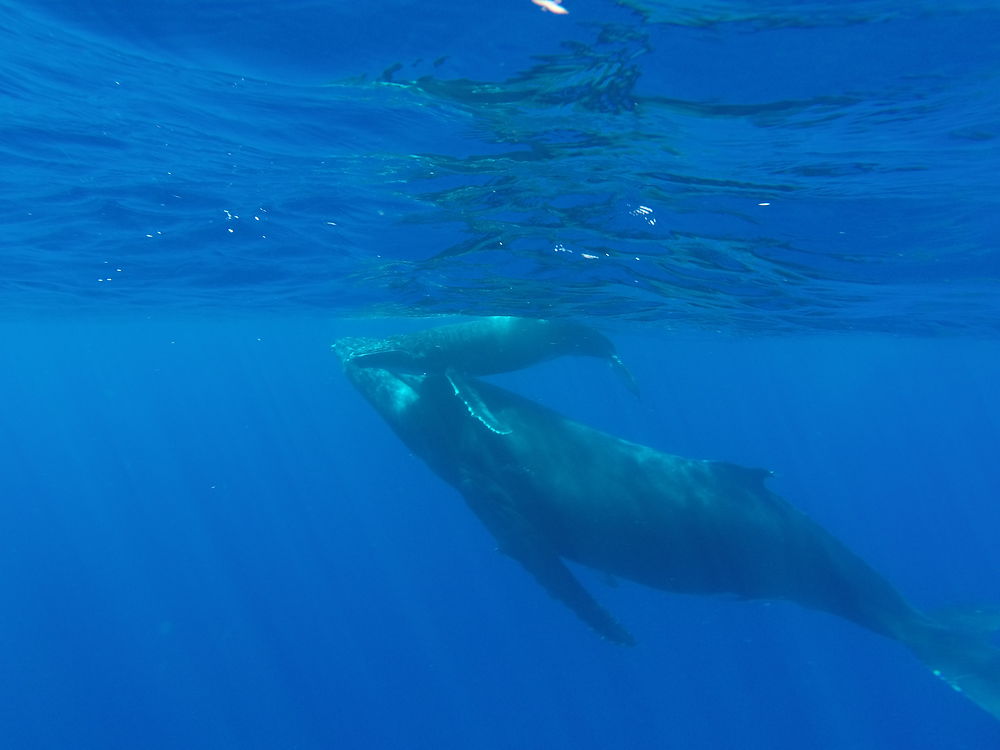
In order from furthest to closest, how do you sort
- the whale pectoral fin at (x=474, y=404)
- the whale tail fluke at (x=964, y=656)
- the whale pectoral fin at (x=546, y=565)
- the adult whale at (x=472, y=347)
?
the adult whale at (x=472, y=347) → the whale pectoral fin at (x=474, y=404) → the whale tail fluke at (x=964, y=656) → the whale pectoral fin at (x=546, y=565)

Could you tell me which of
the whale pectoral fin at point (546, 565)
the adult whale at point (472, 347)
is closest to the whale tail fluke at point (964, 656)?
the whale pectoral fin at point (546, 565)

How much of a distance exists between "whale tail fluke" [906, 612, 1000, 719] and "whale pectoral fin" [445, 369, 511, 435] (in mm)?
8855

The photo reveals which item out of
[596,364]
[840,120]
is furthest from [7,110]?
[596,364]

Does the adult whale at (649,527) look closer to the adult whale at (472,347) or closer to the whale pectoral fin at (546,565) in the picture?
the whale pectoral fin at (546,565)

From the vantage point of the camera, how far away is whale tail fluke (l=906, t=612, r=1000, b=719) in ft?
41.4

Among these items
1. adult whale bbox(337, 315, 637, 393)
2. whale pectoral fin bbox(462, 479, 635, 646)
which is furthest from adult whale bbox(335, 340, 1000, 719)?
adult whale bbox(337, 315, 637, 393)

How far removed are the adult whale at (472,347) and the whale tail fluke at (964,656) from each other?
7.56 meters

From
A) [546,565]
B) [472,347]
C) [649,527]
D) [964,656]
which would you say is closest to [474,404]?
[472,347]

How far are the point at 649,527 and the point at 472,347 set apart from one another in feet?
17.1

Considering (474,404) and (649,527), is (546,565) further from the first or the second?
(474,404)

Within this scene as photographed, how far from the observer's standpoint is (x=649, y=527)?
12.6 metres

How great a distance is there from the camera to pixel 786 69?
27.3ft

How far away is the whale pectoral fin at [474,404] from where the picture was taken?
1294 cm

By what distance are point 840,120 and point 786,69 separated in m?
1.71
